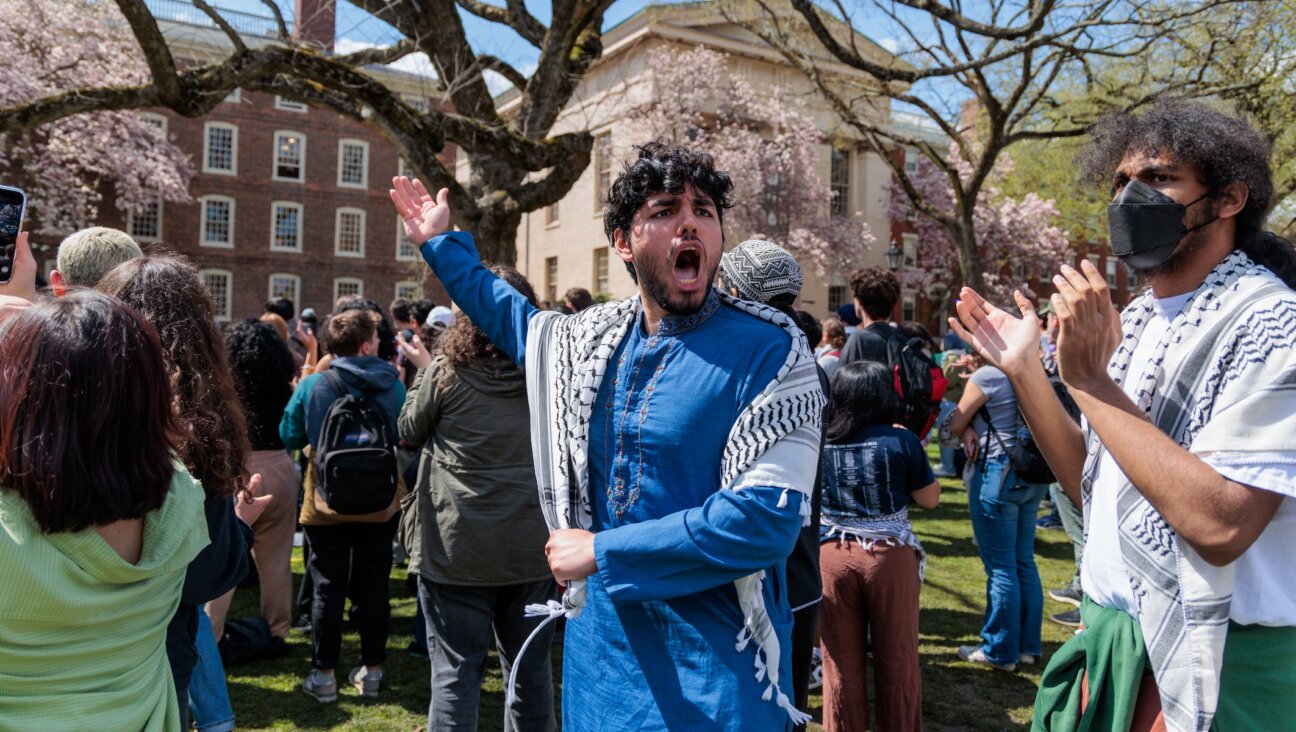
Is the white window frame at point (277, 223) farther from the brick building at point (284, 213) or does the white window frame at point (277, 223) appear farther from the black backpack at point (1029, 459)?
the black backpack at point (1029, 459)

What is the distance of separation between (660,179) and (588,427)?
25.2 inches

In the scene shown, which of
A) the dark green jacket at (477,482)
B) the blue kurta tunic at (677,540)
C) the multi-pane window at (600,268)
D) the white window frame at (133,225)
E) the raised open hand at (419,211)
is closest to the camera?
the blue kurta tunic at (677,540)

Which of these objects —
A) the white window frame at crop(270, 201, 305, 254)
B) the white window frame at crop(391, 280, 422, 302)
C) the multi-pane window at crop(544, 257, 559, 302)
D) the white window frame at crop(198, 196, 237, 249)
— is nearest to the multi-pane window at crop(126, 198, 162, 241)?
the white window frame at crop(198, 196, 237, 249)

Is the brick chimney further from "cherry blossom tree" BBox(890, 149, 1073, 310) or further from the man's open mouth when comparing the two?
"cherry blossom tree" BBox(890, 149, 1073, 310)

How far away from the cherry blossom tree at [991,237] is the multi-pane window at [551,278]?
1442cm

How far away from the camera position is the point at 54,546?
1843 mm

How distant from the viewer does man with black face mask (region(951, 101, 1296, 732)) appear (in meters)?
1.69

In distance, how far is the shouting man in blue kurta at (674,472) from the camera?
1927 mm

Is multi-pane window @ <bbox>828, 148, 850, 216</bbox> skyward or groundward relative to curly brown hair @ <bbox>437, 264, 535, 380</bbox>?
skyward

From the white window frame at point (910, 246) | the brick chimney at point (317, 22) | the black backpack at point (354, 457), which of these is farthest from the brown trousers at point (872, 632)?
the white window frame at point (910, 246)

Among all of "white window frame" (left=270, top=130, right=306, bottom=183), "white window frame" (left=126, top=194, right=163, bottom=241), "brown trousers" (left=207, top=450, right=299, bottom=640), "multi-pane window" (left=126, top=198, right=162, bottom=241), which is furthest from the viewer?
"white window frame" (left=270, top=130, right=306, bottom=183)

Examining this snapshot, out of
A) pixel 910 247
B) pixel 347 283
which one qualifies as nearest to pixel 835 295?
pixel 910 247

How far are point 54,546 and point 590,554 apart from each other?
44.4 inches

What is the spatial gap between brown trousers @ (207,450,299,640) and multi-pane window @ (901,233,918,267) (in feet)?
113
